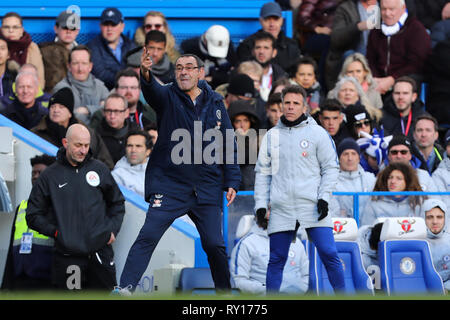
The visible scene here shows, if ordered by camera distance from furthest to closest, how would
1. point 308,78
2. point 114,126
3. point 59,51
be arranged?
point 59,51, point 308,78, point 114,126

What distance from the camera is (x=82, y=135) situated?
10.5 metres

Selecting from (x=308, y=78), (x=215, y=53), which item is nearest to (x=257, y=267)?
(x=308, y=78)

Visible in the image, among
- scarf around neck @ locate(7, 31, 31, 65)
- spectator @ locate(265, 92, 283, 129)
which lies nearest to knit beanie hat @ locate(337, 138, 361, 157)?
spectator @ locate(265, 92, 283, 129)

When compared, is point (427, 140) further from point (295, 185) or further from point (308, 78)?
point (295, 185)

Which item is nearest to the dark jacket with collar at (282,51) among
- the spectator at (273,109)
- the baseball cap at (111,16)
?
the baseball cap at (111,16)

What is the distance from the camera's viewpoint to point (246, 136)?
41.4 ft

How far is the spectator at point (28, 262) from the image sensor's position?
10.9 meters

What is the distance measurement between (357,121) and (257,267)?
3.17m

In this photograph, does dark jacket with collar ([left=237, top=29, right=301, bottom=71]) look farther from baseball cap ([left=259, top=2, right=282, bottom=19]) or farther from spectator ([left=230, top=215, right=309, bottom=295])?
spectator ([left=230, top=215, right=309, bottom=295])

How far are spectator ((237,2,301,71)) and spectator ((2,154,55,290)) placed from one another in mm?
5205

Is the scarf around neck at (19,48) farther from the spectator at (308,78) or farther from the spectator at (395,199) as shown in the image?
A: the spectator at (395,199)

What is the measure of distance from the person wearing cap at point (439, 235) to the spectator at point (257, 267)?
151 cm

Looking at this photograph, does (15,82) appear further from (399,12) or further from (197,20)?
(399,12)
